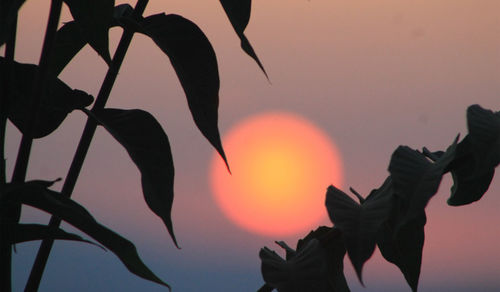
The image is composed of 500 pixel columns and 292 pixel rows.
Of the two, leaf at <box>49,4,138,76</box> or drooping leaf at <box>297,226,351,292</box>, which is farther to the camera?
leaf at <box>49,4,138,76</box>

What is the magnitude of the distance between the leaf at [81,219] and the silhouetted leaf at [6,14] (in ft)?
0.42

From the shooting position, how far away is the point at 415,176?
47 cm

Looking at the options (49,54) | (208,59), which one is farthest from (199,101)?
(49,54)

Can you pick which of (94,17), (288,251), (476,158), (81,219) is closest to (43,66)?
(94,17)

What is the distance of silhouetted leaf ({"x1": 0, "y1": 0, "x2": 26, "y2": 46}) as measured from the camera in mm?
416

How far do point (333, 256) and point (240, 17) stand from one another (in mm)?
261

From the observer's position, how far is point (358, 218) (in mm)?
468

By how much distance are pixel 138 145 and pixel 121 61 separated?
125 millimetres

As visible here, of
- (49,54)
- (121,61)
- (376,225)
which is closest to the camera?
(376,225)

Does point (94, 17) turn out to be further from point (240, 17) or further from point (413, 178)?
point (413, 178)

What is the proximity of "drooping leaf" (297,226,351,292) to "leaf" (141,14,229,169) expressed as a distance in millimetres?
140

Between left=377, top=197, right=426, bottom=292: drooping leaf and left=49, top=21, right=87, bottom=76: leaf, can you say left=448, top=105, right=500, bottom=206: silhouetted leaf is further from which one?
left=49, top=21, right=87, bottom=76: leaf

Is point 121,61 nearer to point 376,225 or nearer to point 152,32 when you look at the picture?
point 152,32

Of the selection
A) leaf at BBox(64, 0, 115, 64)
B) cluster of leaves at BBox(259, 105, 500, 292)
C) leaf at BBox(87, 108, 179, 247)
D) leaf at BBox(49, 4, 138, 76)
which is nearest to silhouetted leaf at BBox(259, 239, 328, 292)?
cluster of leaves at BBox(259, 105, 500, 292)
